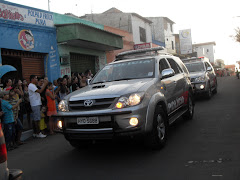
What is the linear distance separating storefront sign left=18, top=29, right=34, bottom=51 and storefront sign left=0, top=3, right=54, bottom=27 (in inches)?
21.6

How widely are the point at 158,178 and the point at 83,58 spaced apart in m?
13.7

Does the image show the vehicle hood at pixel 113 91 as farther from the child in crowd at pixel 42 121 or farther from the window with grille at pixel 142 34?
the window with grille at pixel 142 34

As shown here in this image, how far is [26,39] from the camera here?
38.0ft

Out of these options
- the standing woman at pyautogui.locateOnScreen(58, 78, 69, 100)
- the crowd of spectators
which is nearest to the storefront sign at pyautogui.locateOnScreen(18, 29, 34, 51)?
the crowd of spectators

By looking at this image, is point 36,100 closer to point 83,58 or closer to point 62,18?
point 62,18

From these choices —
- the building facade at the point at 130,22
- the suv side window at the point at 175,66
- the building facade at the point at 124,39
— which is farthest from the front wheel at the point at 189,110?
the building facade at the point at 130,22

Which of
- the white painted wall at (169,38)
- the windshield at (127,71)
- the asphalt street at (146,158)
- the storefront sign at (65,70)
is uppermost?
the white painted wall at (169,38)

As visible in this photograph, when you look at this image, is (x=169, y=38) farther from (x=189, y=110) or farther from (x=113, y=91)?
(x=113, y=91)

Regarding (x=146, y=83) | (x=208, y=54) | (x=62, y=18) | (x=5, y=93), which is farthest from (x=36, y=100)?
(x=208, y=54)

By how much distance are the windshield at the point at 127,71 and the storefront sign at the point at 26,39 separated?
6716 mm

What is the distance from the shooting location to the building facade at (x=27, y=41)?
10.7 meters

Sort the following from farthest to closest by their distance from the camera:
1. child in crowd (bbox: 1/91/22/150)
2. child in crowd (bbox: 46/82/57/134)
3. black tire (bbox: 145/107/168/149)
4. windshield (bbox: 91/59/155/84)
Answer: child in crowd (bbox: 46/82/57/134), child in crowd (bbox: 1/91/22/150), windshield (bbox: 91/59/155/84), black tire (bbox: 145/107/168/149)

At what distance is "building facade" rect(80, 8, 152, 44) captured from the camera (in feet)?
84.3

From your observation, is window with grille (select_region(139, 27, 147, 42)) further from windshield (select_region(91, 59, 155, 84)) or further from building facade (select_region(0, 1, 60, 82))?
windshield (select_region(91, 59, 155, 84))
